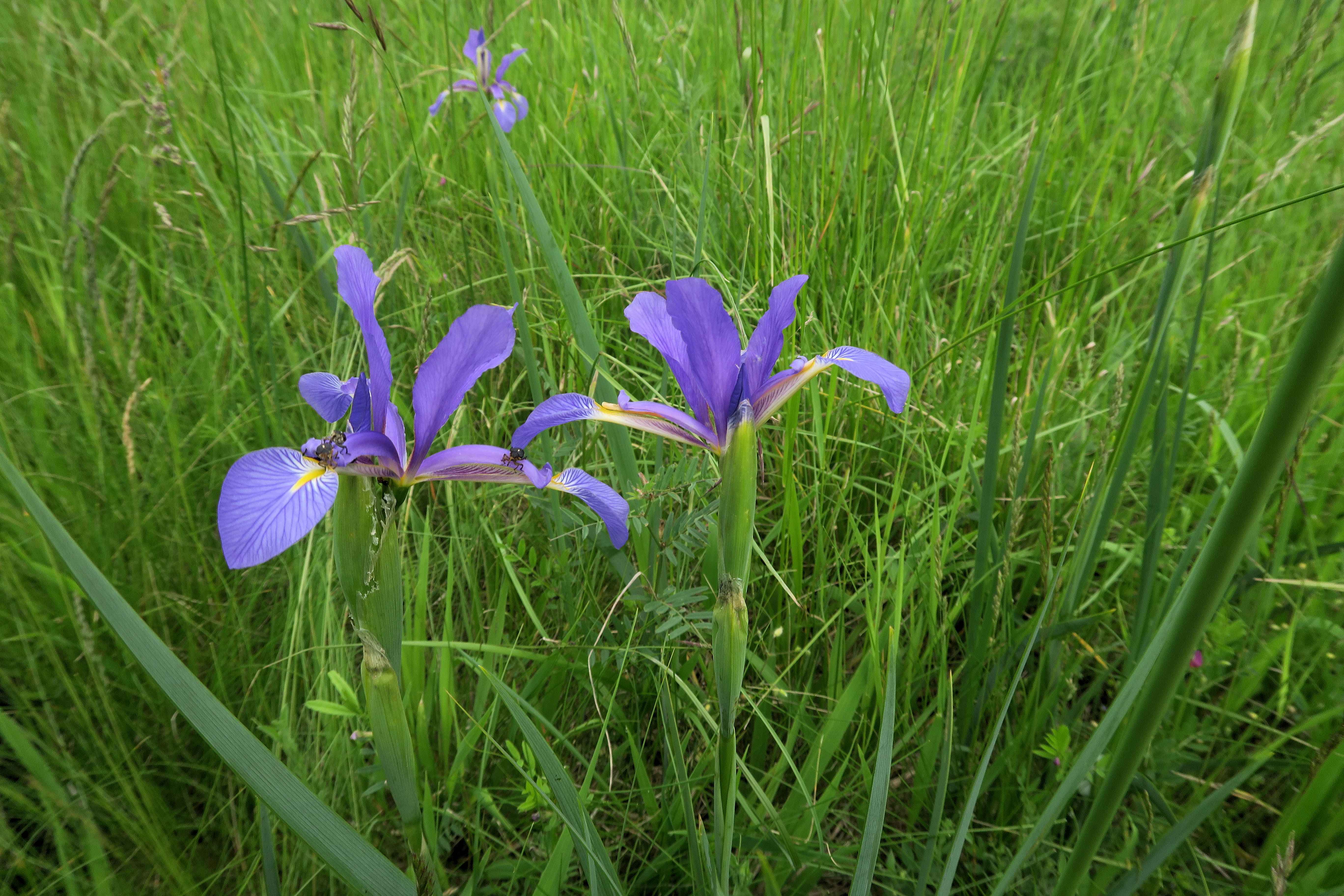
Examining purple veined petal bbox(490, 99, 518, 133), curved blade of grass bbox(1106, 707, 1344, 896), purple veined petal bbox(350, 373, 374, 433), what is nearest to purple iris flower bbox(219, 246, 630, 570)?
purple veined petal bbox(350, 373, 374, 433)

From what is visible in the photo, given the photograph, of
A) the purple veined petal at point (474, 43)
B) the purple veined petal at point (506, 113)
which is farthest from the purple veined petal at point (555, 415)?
the purple veined petal at point (474, 43)

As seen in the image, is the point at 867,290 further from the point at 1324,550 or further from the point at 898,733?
the point at 1324,550

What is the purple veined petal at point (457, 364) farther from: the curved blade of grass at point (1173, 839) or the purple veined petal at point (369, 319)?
the curved blade of grass at point (1173, 839)

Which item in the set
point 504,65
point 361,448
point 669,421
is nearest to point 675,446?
point 669,421

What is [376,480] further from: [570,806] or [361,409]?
[570,806]

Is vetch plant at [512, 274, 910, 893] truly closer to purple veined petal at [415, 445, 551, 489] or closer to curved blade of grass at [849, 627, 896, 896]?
purple veined petal at [415, 445, 551, 489]
